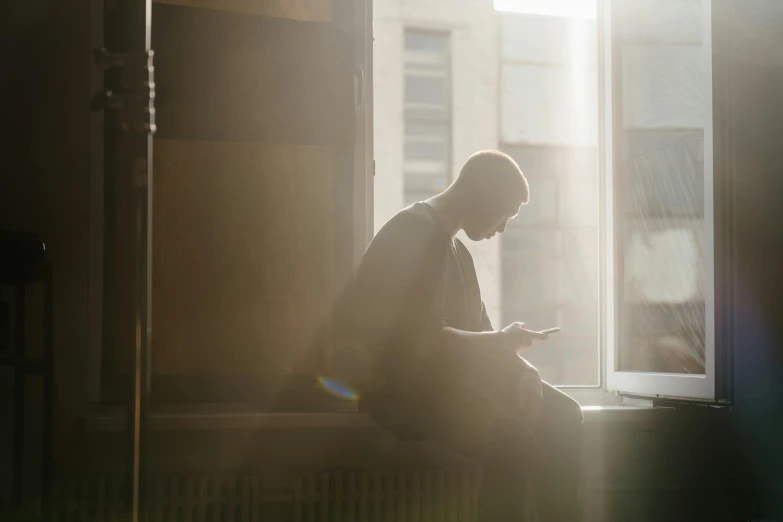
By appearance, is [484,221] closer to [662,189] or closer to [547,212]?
[662,189]

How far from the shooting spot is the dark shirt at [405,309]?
1885mm

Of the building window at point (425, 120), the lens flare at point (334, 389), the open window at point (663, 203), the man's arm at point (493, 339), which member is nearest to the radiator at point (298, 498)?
the lens flare at point (334, 389)

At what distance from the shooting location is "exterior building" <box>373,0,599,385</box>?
8.48 metres

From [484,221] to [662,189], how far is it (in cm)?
104

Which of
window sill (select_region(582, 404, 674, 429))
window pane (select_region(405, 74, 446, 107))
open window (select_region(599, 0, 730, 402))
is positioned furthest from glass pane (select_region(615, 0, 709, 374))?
window pane (select_region(405, 74, 446, 107))

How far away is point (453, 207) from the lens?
2.09 meters

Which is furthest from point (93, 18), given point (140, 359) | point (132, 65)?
point (140, 359)

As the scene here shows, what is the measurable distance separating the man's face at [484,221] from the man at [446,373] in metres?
0.11

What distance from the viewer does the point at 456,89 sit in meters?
8.84

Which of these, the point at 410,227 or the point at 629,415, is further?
the point at 629,415

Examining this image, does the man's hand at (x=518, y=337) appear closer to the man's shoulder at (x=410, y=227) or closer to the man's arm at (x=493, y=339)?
the man's arm at (x=493, y=339)

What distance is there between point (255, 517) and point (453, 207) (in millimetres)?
1049

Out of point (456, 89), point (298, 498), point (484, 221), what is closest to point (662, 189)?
point (484, 221)

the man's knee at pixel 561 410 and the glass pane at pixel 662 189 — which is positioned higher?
the glass pane at pixel 662 189
